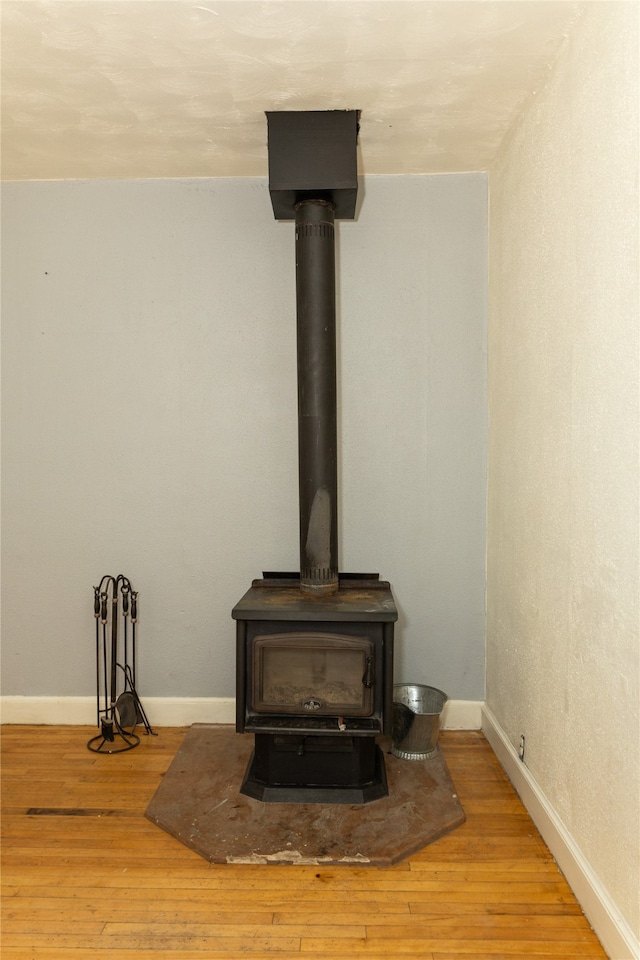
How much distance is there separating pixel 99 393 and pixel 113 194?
3.05ft

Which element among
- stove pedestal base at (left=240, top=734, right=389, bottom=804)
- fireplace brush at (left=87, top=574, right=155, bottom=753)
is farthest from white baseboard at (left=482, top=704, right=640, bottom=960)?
fireplace brush at (left=87, top=574, right=155, bottom=753)

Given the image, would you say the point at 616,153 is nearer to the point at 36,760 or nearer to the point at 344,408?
the point at 344,408

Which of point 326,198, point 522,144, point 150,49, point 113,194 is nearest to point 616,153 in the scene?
point 522,144

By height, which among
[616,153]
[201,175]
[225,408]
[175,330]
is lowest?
[225,408]

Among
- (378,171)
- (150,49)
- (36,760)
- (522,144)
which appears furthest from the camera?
(378,171)

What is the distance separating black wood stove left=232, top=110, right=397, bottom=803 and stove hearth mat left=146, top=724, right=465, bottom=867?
0.08 meters

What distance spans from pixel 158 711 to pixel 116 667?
0.95 ft

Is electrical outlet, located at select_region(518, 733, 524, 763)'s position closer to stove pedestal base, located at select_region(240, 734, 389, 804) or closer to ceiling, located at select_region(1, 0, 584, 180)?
stove pedestal base, located at select_region(240, 734, 389, 804)

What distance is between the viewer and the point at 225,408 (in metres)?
3.12

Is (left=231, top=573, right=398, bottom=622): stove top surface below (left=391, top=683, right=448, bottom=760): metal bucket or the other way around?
the other way around

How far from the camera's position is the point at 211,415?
123 inches

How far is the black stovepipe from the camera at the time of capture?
8.74 ft

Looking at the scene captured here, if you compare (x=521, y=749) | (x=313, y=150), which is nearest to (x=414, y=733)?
(x=521, y=749)

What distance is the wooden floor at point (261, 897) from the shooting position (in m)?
1.79
